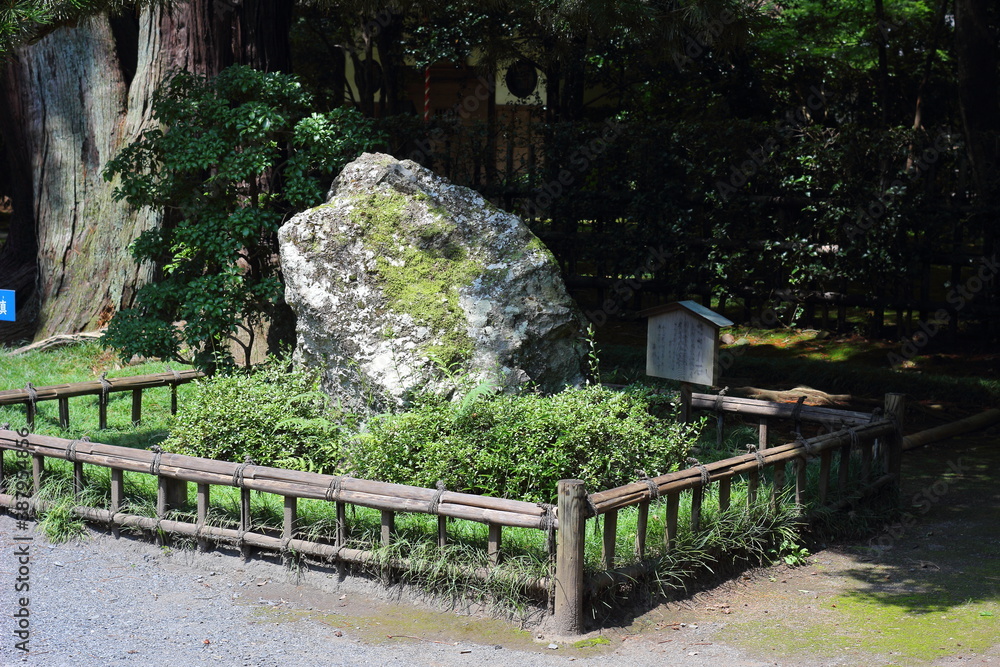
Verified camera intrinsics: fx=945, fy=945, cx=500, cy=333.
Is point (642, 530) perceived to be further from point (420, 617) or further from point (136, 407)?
point (136, 407)

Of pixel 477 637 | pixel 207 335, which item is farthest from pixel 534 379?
pixel 207 335

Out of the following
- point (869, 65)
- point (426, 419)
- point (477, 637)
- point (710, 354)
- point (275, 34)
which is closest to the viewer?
point (477, 637)

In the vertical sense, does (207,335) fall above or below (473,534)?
above

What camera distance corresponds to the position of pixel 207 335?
7941mm

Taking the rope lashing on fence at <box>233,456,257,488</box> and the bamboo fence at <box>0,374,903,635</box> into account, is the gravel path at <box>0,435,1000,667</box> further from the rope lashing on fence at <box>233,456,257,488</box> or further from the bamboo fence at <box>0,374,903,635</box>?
the rope lashing on fence at <box>233,456,257,488</box>

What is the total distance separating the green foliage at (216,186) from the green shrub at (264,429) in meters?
1.41

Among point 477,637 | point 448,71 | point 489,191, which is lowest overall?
point 477,637

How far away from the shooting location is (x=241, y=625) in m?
4.77

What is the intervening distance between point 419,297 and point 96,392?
3377 millimetres

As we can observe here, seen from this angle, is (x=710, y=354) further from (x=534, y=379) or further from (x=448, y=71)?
(x=448, y=71)

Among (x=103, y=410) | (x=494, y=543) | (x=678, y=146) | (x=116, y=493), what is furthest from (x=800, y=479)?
(x=678, y=146)

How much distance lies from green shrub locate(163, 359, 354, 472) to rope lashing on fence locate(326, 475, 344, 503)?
1.02m

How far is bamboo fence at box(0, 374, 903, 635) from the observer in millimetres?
4691

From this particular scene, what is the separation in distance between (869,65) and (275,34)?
9.53m
